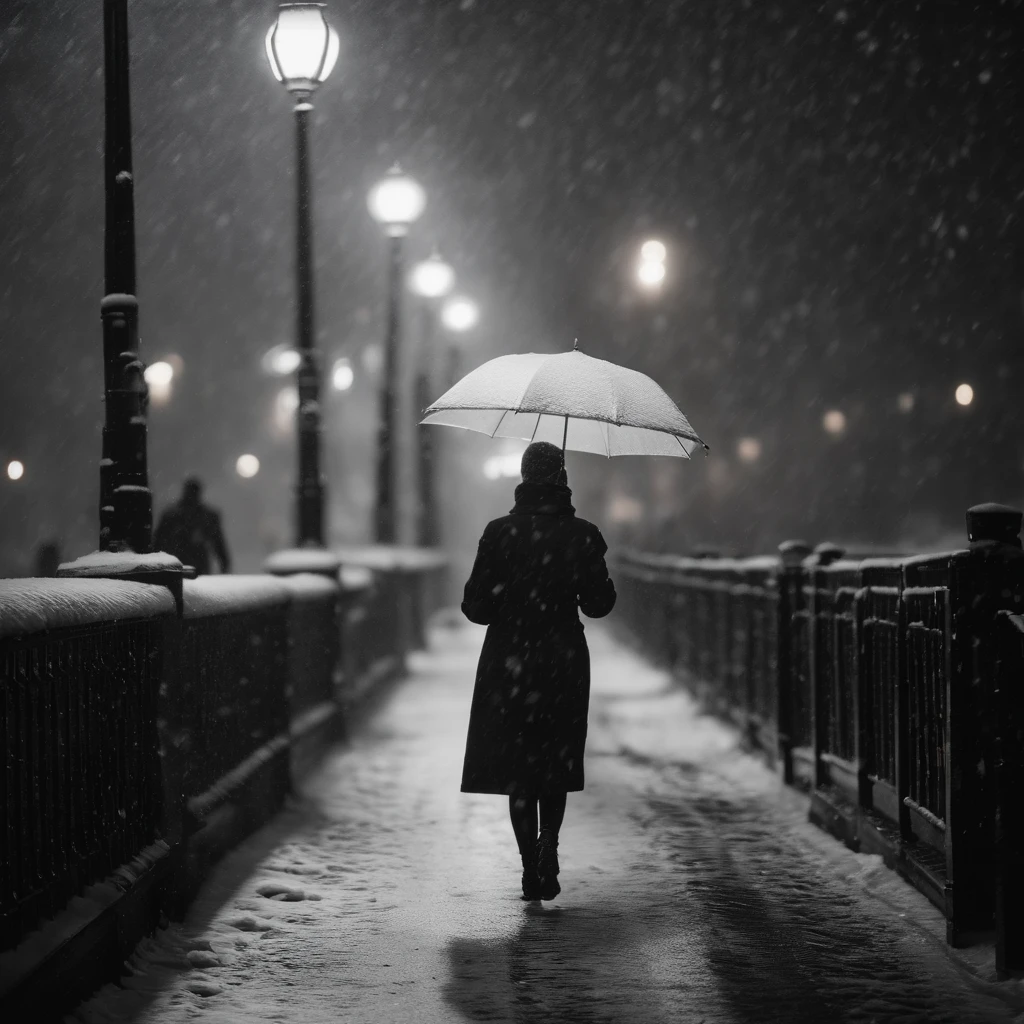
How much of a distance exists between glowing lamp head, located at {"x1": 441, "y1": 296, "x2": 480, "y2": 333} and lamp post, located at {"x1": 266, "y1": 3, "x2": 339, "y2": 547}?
16.9m

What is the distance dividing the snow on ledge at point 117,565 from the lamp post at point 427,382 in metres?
18.7

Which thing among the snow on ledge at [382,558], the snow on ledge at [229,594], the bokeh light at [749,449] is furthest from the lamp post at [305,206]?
the bokeh light at [749,449]

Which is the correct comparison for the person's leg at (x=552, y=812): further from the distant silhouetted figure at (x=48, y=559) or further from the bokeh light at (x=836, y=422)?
the bokeh light at (x=836, y=422)

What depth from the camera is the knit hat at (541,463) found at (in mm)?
7273

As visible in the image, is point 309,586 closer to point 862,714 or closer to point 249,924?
point 862,714

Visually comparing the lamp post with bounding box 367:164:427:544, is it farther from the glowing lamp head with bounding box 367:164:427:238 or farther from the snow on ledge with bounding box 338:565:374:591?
the snow on ledge with bounding box 338:565:374:591

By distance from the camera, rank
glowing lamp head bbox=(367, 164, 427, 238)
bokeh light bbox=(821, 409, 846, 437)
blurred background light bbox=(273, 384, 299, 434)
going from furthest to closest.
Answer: bokeh light bbox=(821, 409, 846, 437) → blurred background light bbox=(273, 384, 299, 434) → glowing lamp head bbox=(367, 164, 427, 238)

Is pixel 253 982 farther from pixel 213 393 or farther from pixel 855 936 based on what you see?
pixel 213 393

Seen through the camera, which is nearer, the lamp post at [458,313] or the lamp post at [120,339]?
the lamp post at [120,339]

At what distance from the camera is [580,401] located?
310 inches

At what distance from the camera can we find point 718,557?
18.9 meters

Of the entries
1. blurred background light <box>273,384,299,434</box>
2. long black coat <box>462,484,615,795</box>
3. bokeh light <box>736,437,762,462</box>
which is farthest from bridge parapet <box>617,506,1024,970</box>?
bokeh light <box>736,437,762,462</box>

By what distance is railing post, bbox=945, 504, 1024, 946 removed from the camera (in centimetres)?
602

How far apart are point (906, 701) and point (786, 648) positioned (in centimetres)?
374
